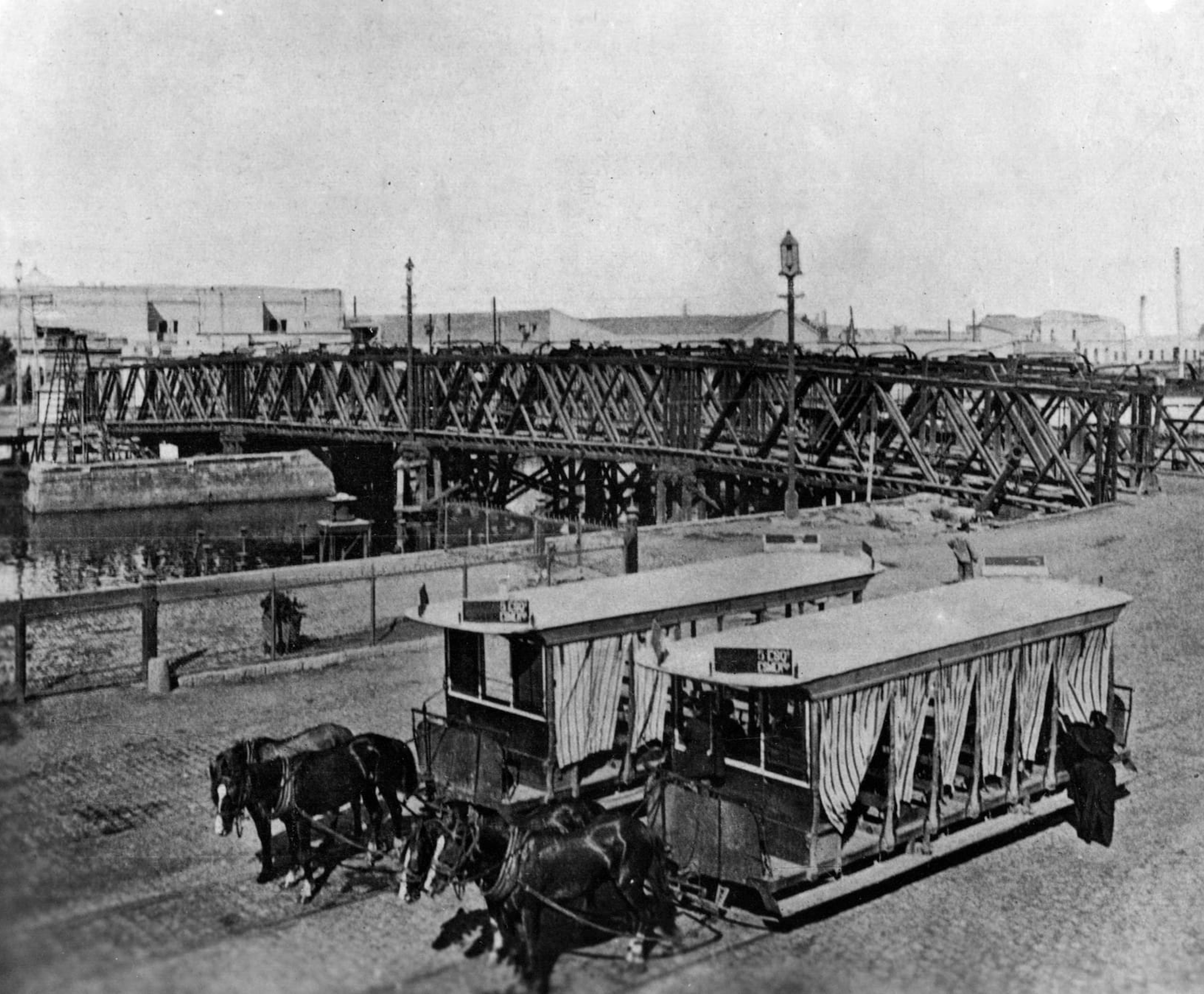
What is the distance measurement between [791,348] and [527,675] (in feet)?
70.8

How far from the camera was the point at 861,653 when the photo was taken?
11078 mm

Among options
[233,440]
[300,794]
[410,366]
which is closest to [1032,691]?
[300,794]


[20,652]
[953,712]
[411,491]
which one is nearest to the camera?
[953,712]

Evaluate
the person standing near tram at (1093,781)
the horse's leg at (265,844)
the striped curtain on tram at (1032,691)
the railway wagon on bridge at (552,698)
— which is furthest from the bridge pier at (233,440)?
the person standing near tram at (1093,781)

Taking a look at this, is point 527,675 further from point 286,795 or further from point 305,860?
point 305,860

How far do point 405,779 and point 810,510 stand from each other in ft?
81.9

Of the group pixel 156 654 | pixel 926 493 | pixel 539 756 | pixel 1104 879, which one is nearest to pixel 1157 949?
pixel 1104 879

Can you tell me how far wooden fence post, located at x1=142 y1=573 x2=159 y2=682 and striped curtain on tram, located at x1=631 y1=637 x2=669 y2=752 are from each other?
884cm

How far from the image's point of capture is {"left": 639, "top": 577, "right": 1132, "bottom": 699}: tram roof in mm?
10672

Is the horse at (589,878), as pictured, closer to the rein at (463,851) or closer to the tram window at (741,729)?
the rein at (463,851)

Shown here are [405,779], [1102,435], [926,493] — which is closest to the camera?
[405,779]

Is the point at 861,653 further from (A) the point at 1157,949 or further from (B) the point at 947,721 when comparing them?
(A) the point at 1157,949

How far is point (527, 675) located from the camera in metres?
12.8

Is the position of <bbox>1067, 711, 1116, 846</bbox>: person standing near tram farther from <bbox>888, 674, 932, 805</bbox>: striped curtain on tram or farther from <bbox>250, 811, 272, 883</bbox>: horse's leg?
<bbox>250, 811, 272, 883</bbox>: horse's leg
